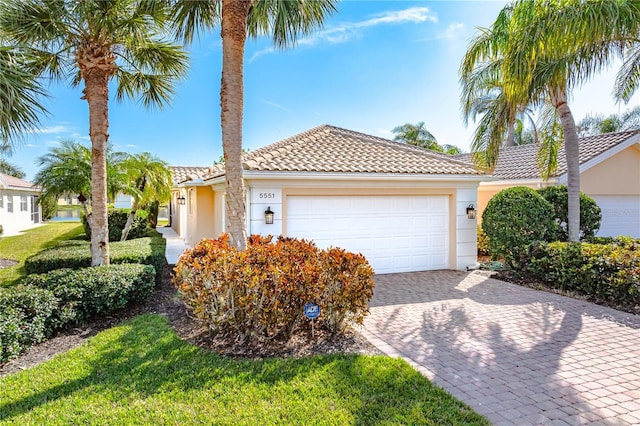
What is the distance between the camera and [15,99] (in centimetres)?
590

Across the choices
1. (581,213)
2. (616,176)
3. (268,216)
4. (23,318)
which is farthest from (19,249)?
(616,176)

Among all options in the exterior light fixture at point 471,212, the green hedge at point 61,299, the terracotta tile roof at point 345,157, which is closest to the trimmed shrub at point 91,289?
the green hedge at point 61,299

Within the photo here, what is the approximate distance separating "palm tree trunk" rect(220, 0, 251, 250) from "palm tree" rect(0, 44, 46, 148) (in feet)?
10.1

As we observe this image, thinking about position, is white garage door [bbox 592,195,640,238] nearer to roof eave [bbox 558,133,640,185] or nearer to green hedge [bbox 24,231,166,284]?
roof eave [bbox 558,133,640,185]

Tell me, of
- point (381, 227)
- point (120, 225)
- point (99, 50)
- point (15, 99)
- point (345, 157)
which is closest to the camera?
point (15, 99)

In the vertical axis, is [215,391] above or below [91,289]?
below

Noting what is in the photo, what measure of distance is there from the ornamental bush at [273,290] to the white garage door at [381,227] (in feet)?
14.6

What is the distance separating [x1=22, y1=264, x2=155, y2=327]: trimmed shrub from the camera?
6508mm

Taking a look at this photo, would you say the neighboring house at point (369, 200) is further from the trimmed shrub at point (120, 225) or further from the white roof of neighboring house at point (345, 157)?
the trimmed shrub at point (120, 225)

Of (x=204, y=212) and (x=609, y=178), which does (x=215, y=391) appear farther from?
(x=609, y=178)

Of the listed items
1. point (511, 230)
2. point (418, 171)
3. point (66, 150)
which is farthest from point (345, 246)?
point (66, 150)

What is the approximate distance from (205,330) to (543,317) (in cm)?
643

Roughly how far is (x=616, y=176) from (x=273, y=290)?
16386 mm

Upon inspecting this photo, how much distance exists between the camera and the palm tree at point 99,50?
773 centimetres
